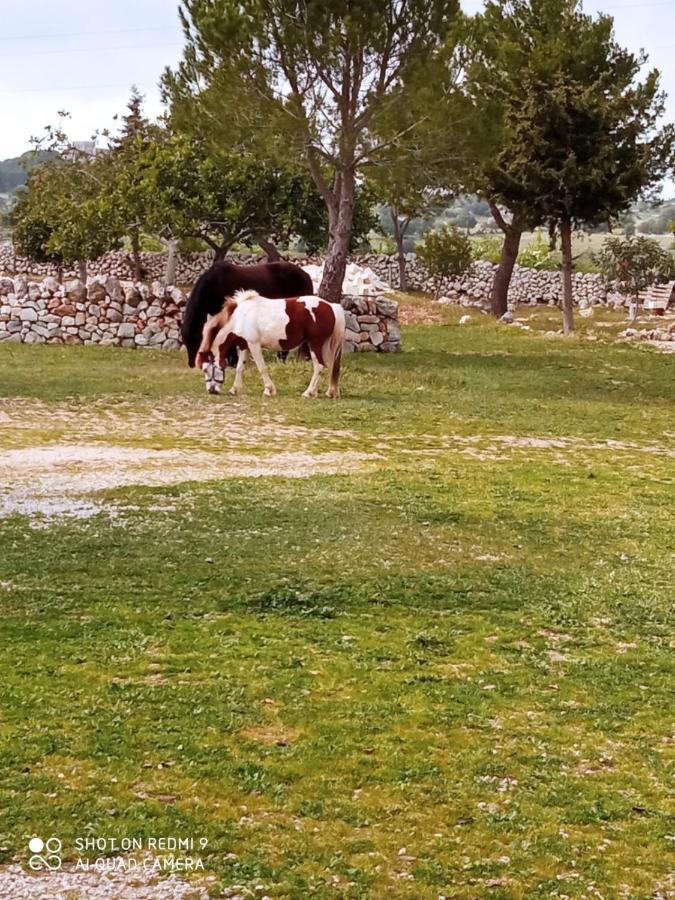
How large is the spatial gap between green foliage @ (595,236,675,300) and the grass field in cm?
3063

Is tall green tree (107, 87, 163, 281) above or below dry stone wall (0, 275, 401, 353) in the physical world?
above

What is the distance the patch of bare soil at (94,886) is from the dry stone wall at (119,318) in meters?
19.2

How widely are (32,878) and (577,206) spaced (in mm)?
27353

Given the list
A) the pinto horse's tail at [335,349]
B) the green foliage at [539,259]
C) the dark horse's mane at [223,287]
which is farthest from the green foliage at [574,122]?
the green foliage at [539,259]

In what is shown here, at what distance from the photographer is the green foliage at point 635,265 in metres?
40.4

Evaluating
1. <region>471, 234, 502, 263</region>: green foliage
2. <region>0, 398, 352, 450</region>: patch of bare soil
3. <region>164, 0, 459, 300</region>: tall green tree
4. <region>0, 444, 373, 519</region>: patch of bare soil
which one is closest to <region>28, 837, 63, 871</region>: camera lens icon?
<region>0, 444, 373, 519</region>: patch of bare soil

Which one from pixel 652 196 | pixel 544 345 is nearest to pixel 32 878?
pixel 544 345

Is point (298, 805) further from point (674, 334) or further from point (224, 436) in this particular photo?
point (674, 334)

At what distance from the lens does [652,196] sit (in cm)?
3039

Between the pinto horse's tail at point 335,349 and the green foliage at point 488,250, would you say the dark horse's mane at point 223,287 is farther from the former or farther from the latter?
the green foliage at point 488,250

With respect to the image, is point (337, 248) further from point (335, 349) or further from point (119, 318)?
point (335, 349)

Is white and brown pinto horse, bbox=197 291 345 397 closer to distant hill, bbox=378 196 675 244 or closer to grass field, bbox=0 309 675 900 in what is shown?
grass field, bbox=0 309 675 900

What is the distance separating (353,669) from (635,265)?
37663 mm

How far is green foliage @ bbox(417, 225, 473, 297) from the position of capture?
48.6m
